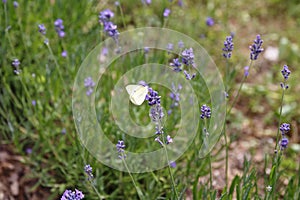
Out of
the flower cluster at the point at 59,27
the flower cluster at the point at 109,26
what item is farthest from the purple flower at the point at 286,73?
the flower cluster at the point at 59,27

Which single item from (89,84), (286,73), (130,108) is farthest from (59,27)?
(286,73)

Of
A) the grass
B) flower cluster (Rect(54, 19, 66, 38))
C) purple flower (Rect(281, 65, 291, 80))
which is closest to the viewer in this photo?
purple flower (Rect(281, 65, 291, 80))

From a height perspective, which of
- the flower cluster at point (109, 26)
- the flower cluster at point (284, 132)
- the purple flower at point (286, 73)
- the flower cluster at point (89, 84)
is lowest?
the flower cluster at point (284, 132)

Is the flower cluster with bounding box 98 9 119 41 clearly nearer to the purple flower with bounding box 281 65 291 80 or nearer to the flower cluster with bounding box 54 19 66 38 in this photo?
the flower cluster with bounding box 54 19 66 38

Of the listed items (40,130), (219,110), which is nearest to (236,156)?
(219,110)

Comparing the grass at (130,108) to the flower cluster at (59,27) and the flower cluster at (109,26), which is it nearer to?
the flower cluster at (59,27)

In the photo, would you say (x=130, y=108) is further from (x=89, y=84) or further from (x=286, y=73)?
(x=286, y=73)

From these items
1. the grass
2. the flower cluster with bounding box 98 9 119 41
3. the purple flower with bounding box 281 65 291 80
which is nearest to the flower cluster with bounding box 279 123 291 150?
the grass

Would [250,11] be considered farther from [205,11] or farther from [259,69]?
[259,69]
